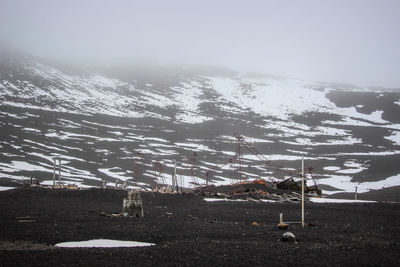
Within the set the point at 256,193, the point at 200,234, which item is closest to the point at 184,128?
the point at 256,193

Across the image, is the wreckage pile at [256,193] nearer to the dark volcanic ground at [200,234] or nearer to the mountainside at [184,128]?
the dark volcanic ground at [200,234]

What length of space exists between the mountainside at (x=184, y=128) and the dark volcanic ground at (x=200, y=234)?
64.7ft

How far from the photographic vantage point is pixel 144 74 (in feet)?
609

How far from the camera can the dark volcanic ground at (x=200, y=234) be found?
25.0ft

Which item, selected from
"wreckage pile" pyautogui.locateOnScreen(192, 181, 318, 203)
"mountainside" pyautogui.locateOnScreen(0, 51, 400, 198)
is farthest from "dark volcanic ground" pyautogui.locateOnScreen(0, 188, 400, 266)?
"mountainside" pyautogui.locateOnScreen(0, 51, 400, 198)

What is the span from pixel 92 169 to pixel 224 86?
11220cm

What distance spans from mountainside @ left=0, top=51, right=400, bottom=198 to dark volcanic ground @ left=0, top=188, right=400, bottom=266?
19713 mm

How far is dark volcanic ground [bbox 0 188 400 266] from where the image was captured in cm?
762

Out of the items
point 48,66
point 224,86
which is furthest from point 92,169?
point 48,66

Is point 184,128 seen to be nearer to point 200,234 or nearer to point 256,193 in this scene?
point 256,193

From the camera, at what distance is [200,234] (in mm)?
10859

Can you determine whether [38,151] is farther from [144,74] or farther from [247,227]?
[144,74]

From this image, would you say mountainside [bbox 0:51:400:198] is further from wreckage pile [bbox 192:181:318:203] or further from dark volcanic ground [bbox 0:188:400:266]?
dark volcanic ground [bbox 0:188:400:266]

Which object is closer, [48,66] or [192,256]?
[192,256]
